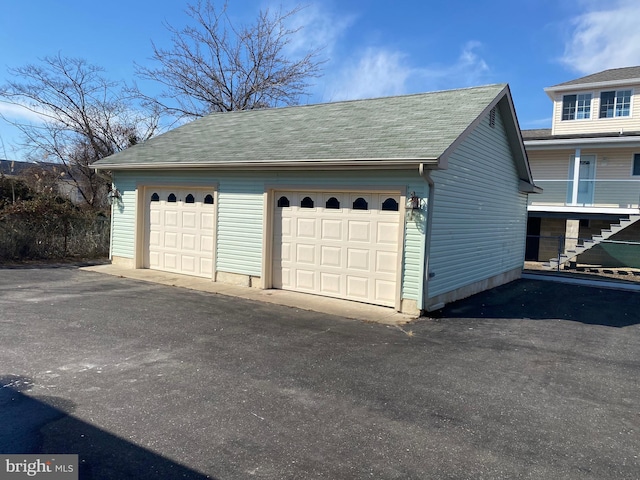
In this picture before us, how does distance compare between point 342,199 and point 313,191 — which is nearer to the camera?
point 342,199

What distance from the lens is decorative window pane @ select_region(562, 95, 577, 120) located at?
848 inches

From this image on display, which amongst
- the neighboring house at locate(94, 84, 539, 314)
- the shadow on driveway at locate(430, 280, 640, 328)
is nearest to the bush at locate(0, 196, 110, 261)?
the neighboring house at locate(94, 84, 539, 314)

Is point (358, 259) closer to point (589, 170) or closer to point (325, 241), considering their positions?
point (325, 241)

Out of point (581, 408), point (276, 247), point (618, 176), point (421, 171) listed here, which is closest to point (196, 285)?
point (276, 247)

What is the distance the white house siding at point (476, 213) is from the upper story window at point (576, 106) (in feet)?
32.9

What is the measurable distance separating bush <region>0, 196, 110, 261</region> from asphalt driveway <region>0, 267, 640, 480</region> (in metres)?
6.61

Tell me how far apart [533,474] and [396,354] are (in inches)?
115

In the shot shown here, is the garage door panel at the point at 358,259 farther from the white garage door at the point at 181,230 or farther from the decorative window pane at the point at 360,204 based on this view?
the white garage door at the point at 181,230

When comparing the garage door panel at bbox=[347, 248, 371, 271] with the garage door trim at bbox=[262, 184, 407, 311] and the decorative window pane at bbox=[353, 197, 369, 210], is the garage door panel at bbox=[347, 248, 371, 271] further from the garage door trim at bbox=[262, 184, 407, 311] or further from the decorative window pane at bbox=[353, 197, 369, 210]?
the decorative window pane at bbox=[353, 197, 369, 210]

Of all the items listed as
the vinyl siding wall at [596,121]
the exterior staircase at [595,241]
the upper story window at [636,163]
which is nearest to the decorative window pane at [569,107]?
the vinyl siding wall at [596,121]

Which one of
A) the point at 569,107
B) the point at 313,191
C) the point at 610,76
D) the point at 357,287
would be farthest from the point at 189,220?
the point at 610,76

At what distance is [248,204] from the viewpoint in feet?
35.0

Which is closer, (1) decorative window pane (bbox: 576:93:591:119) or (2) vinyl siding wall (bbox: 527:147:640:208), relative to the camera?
(2) vinyl siding wall (bbox: 527:147:640:208)

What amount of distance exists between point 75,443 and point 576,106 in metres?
23.8
